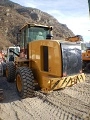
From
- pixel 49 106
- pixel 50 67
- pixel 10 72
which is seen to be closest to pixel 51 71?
pixel 50 67

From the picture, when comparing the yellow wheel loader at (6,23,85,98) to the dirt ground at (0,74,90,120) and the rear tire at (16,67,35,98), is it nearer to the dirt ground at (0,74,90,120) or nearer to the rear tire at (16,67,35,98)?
the rear tire at (16,67,35,98)

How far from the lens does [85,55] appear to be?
49.6ft

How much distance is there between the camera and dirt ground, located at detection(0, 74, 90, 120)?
564cm

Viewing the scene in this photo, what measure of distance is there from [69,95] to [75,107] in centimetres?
141

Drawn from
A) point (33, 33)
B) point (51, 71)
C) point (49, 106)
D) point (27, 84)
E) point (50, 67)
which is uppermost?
point (33, 33)

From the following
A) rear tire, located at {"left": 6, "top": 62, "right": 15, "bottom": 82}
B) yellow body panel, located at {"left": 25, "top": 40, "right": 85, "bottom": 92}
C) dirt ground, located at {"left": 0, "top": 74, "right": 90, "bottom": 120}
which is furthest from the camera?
rear tire, located at {"left": 6, "top": 62, "right": 15, "bottom": 82}

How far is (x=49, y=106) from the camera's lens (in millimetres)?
6457

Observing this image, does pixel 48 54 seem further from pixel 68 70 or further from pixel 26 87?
pixel 26 87

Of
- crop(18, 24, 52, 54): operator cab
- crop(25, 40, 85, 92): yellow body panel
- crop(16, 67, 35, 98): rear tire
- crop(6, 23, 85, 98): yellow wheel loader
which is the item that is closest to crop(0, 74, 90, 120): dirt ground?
crop(16, 67, 35, 98): rear tire

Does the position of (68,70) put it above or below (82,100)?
above

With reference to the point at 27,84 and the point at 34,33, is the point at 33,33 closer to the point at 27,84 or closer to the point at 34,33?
A: the point at 34,33

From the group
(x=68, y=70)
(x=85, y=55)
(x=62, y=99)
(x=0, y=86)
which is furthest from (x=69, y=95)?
(x=85, y=55)

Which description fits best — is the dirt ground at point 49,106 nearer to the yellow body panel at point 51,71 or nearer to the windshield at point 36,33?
the yellow body panel at point 51,71

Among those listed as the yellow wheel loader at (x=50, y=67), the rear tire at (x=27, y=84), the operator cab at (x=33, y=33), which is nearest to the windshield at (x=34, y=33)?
the operator cab at (x=33, y=33)
